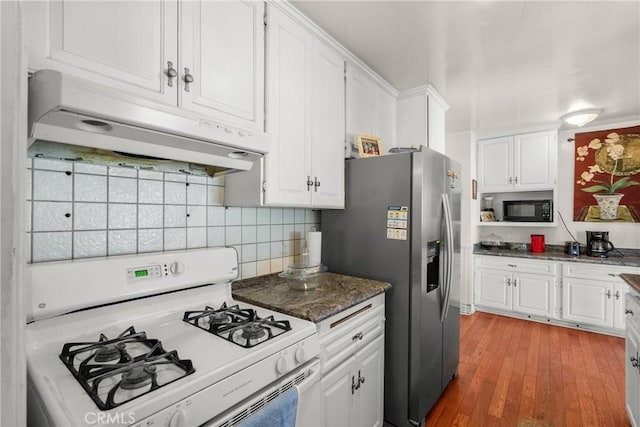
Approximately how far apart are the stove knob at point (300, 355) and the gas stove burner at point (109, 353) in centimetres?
56

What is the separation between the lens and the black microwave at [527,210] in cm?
375

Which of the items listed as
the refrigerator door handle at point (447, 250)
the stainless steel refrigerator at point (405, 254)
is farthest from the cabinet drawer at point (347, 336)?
the refrigerator door handle at point (447, 250)

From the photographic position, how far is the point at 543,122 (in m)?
3.61

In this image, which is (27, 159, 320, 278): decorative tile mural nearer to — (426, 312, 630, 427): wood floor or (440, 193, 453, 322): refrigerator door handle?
(440, 193, 453, 322): refrigerator door handle

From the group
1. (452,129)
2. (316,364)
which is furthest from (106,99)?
(452,129)

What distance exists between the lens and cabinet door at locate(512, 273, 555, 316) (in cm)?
353

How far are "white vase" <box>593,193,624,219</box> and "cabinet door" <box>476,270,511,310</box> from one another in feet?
4.25

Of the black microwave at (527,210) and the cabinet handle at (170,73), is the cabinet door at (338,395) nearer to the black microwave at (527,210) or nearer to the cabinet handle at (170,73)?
the cabinet handle at (170,73)

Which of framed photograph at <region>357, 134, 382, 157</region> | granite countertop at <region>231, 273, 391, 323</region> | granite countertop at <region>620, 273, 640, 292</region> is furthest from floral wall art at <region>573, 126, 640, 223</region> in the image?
granite countertop at <region>231, 273, 391, 323</region>

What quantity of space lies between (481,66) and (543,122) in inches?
80.4

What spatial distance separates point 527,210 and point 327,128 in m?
3.36

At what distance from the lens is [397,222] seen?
1.79m

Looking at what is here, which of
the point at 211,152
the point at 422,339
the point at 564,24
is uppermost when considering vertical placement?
the point at 564,24

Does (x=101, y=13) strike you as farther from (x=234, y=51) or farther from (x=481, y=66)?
(x=481, y=66)
